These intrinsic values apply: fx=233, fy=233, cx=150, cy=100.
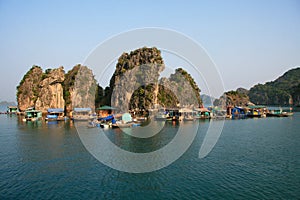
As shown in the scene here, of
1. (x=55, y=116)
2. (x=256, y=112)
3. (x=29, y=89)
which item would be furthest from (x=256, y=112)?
(x=29, y=89)

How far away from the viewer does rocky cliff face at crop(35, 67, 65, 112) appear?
11688 cm

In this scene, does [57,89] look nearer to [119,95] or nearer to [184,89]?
[119,95]

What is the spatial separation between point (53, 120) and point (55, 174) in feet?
212

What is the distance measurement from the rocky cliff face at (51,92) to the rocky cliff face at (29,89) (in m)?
9.75

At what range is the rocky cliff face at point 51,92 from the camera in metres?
117

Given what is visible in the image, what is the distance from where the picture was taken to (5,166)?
2809 centimetres

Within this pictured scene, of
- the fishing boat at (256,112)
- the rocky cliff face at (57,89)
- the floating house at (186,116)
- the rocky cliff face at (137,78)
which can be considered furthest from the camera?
the rocky cliff face at (57,89)

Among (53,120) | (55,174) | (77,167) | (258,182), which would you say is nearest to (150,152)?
(77,167)

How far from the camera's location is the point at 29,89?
13175 centimetres

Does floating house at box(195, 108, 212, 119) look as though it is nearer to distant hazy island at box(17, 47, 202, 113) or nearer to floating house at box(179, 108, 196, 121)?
floating house at box(179, 108, 196, 121)

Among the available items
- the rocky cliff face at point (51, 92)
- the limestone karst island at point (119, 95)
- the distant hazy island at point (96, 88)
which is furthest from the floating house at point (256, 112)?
the rocky cliff face at point (51, 92)

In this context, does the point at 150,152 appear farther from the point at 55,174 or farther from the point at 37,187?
the point at 37,187

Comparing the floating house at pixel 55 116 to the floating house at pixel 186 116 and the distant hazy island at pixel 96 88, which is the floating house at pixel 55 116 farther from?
the floating house at pixel 186 116

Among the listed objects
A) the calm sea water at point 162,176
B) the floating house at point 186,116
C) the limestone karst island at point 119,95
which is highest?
the limestone karst island at point 119,95
